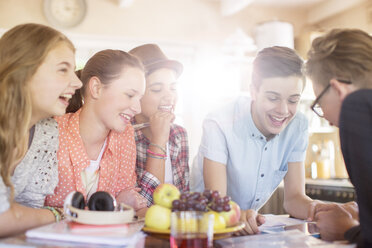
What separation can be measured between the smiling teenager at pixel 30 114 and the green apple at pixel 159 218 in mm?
346

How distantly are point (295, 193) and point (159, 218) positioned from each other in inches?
39.2

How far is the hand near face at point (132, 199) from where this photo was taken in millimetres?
1611

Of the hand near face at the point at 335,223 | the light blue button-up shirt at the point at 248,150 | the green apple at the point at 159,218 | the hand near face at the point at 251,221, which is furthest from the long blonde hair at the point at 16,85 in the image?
the hand near face at the point at 335,223

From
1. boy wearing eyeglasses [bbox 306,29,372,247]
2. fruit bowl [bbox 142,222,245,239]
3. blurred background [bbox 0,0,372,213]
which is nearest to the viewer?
boy wearing eyeglasses [bbox 306,29,372,247]

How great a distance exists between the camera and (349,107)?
0.99m

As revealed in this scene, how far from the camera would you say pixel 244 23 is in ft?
17.3

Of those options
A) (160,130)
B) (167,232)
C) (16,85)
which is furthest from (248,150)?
(16,85)

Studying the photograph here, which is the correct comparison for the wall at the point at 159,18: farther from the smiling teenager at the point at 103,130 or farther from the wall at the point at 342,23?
the smiling teenager at the point at 103,130

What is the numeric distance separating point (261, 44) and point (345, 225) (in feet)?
13.3

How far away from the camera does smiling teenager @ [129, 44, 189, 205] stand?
1916mm

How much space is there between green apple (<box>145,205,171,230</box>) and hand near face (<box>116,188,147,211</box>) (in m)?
0.45

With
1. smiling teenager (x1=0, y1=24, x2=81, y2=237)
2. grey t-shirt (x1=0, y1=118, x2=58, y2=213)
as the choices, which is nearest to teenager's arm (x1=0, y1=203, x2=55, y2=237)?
smiling teenager (x1=0, y1=24, x2=81, y2=237)

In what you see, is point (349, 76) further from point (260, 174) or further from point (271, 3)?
point (271, 3)

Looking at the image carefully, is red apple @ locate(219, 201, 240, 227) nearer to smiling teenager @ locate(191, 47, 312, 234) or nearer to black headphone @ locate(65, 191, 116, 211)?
black headphone @ locate(65, 191, 116, 211)
